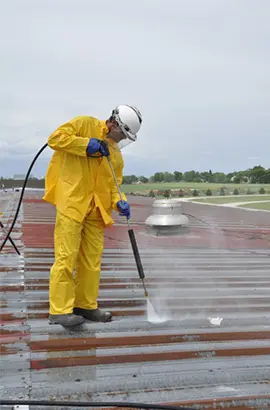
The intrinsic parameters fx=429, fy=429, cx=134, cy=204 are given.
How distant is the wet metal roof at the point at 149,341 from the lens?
7.16ft

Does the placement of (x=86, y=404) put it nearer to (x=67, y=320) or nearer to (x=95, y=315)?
(x=67, y=320)

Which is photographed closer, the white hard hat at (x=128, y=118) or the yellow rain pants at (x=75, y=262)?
the yellow rain pants at (x=75, y=262)

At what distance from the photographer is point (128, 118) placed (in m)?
3.04

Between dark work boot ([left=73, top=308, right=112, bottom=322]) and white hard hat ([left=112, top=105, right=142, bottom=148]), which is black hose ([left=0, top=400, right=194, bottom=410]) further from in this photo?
white hard hat ([left=112, top=105, right=142, bottom=148])

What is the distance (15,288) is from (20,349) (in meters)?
1.33

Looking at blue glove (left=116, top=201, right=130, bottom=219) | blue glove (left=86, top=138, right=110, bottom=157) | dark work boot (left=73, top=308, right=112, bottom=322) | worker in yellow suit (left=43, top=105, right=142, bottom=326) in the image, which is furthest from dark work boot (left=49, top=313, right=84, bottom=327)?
blue glove (left=86, top=138, right=110, bottom=157)

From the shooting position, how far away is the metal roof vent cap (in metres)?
7.88

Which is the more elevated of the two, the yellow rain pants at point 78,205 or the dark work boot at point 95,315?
the yellow rain pants at point 78,205

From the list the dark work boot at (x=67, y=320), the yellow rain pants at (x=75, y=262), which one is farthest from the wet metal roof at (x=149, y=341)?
the yellow rain pants at (x=75, y=262)

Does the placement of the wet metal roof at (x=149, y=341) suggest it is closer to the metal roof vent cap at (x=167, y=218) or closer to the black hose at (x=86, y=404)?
the black hose at (x=86, y=404)

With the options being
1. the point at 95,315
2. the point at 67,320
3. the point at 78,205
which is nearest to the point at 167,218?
the point at 95,315

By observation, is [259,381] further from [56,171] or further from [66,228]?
[56,171]

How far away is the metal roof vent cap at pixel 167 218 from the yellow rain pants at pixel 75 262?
15.6ft

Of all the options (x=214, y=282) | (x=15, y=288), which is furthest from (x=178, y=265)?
(x=15, y=288)
